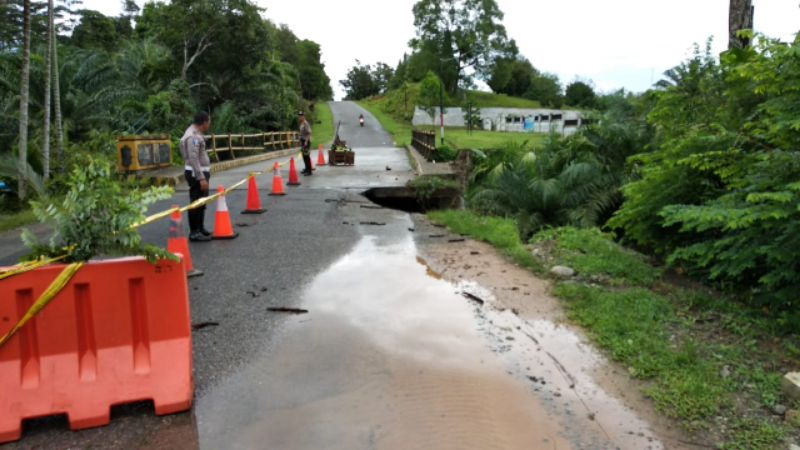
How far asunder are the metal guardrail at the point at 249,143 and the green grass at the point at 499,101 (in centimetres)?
5010

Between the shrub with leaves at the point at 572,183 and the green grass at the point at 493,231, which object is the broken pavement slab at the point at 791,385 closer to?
the green grass at the point at 493,231

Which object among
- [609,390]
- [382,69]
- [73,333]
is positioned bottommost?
[609,390]

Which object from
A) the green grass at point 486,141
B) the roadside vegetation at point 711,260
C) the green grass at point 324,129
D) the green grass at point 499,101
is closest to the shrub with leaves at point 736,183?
the roadside vegetation at point 711,260

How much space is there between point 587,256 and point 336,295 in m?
3.07

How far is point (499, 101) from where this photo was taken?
82000 mm

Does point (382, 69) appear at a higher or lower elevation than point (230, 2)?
higher

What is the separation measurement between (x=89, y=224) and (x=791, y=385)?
170 inches

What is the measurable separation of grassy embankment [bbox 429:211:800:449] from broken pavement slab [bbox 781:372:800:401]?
0.05 m

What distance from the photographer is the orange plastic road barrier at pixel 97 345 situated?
3.15 metres

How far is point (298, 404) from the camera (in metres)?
3.46

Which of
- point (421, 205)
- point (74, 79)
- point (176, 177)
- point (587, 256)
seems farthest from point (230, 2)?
point (587, 256)

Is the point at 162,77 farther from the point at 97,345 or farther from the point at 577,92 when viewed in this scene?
the point at 577,92

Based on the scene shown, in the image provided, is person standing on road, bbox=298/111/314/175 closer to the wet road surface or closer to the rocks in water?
the wet road surface

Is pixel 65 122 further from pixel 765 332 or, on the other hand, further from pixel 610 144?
pixel 765 332
